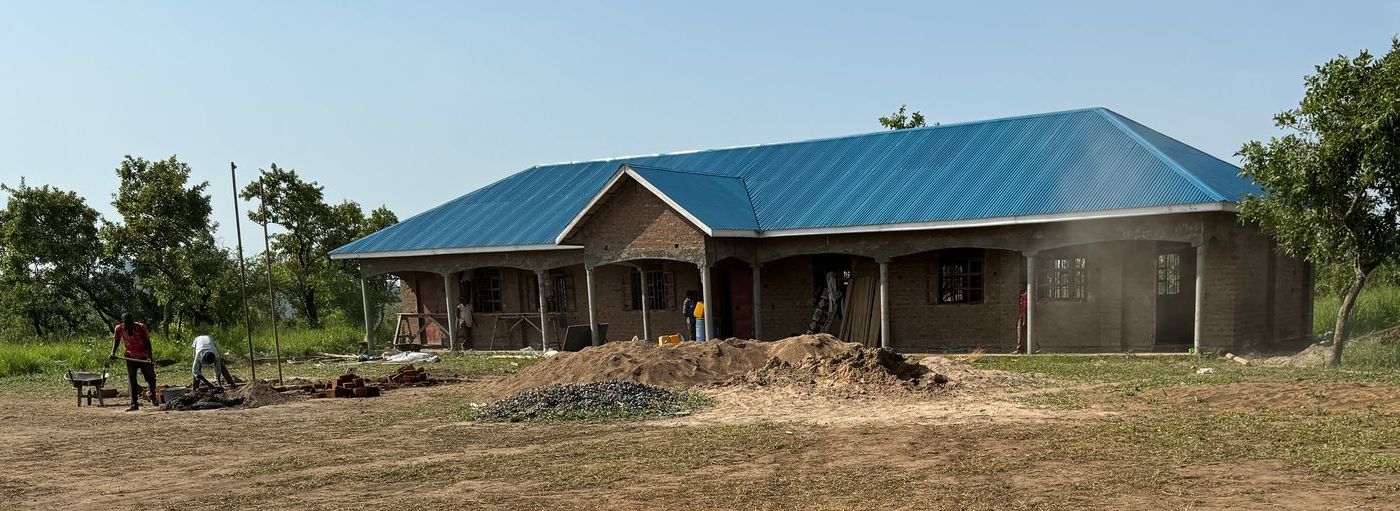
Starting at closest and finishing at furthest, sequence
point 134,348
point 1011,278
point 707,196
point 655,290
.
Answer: point 134,348 < point 1011,278 < point 707,196 < point 655,290

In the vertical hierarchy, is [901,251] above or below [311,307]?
above

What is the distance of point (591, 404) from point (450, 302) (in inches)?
533

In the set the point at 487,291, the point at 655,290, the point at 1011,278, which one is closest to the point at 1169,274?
the point at 1011,278

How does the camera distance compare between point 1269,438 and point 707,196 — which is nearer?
point 1269,438

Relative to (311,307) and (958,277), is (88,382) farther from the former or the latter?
(311,307)

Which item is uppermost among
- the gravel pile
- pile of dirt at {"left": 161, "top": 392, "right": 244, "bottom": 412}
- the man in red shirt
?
the man in red shirt

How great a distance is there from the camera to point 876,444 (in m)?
9.79

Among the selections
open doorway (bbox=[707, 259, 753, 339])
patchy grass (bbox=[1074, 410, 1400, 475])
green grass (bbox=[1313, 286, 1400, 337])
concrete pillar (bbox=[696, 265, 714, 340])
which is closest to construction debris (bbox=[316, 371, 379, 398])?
concrete pillar (bbox=[696, 265, 714, 340])

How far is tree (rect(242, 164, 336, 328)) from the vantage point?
109 ft

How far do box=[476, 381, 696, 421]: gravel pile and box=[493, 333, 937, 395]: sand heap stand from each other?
158 cm

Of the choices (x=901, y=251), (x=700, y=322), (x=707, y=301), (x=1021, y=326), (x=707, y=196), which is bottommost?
(x=1021, y=326)

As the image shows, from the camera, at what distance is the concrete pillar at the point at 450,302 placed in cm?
2533

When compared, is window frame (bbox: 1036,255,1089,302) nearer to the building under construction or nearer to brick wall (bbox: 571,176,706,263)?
the building under construction

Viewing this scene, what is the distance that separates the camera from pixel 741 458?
9.29 meters
